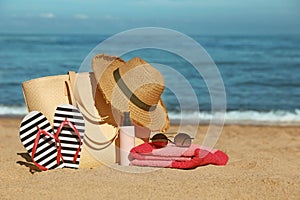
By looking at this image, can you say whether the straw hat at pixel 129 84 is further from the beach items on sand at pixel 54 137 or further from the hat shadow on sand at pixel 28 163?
the hat shadow on sand at pixel 28 163

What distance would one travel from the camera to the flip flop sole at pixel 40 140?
4.73 metres

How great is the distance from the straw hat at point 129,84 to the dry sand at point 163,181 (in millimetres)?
556

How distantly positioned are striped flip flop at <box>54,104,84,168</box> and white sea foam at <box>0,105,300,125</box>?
432 cm

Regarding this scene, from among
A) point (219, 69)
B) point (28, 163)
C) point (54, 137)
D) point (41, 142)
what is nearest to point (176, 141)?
point (54, 137)

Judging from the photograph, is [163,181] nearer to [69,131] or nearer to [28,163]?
[69,131]

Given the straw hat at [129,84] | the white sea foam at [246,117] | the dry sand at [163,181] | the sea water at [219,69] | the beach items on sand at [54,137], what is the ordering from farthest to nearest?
the sea water at [219,69] < the white sea foam at [246,117] < the straw hat at [129,84] < the beach items on sand at [54,137] < the dry sand at [163,181]

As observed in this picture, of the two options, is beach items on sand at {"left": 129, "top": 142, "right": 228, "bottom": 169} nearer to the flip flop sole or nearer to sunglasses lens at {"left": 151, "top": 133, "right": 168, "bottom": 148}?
sunglasses lens at {"left": 151, "top": 133, "right": 168, "bottom": 148}

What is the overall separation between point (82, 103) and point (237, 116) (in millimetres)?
5190

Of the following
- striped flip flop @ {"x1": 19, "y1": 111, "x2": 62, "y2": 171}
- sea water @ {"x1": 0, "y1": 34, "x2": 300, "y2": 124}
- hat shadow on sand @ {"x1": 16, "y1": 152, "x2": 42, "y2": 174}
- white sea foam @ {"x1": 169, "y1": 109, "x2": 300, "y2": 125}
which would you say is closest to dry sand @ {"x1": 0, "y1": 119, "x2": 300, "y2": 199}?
hat shadow on sand @ {"x1": 16, "y1": 152, "x2": 42, "y2": 174}

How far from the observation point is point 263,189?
4.12 meters

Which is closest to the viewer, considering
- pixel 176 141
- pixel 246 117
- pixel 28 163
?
pixel 176 141

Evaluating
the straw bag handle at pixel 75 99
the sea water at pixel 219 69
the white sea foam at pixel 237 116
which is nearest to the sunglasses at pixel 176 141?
the straw bag handle at pixel 75 99

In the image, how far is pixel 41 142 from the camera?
15.6 feet

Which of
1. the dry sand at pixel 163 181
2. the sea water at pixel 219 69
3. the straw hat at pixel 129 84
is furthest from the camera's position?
the sea water at pixel 219 69
